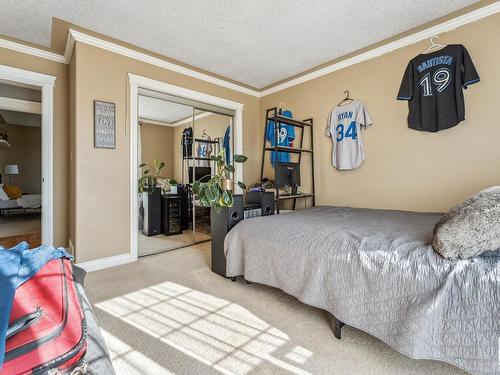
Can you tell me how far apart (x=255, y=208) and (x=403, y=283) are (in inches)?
61.8

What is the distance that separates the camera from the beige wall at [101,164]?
260 cm

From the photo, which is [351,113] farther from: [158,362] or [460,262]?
[158,362]

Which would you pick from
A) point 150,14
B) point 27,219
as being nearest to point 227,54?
point 150,14

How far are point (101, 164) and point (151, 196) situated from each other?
1004mm

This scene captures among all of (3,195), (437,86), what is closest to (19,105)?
(3,195)

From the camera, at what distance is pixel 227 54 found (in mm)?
3029

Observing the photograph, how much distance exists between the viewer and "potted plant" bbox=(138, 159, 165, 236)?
3346 mm

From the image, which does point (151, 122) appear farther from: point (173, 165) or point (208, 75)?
point (208, 75)

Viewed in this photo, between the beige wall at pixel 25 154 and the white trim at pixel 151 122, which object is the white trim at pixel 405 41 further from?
the beige wall at pixel 25 154

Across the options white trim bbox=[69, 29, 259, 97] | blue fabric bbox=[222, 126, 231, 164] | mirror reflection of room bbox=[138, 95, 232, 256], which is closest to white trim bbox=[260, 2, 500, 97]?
white trim bbox=[69, 29, 259, 97]

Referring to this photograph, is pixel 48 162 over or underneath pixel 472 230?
over

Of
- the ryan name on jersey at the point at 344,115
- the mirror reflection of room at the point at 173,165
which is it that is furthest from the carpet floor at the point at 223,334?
the ryan name on jersey at the point at 344,115

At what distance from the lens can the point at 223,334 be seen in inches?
61.2

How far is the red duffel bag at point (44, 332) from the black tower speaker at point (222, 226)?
64.2 inches
